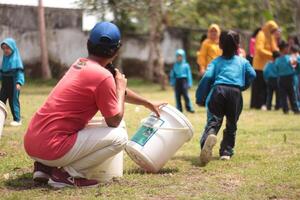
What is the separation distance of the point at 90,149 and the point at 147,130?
89cm

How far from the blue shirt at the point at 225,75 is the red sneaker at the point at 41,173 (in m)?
2.16

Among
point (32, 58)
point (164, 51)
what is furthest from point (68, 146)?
point (164, 51)

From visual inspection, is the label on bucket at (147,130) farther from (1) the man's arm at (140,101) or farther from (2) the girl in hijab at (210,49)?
(2) the girl in hijab at (210,49)

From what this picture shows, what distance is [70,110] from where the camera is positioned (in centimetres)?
495

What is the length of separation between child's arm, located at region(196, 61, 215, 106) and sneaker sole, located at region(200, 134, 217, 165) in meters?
→ 0.82

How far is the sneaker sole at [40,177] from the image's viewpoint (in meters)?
5.13

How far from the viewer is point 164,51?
2434 centimetres

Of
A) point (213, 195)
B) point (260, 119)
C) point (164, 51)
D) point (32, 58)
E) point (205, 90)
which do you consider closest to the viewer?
point (213, 195)

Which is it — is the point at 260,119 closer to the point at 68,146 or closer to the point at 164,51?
the point at 68,146

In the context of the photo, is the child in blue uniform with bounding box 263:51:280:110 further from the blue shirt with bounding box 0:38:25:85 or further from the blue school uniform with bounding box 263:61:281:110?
the blue shirt with bounding box 0:38:25:85

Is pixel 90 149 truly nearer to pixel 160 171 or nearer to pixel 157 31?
pixel 160 171

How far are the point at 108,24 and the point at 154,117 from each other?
112 centimetres

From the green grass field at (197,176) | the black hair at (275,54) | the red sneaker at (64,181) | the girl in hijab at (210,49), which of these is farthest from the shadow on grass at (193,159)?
the black hair at (275,54)

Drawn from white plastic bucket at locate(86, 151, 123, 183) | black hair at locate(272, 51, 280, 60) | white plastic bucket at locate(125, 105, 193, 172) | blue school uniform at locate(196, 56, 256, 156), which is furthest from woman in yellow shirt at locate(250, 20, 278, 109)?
white plastic bucket at locate(86, 151, 123, 183)
